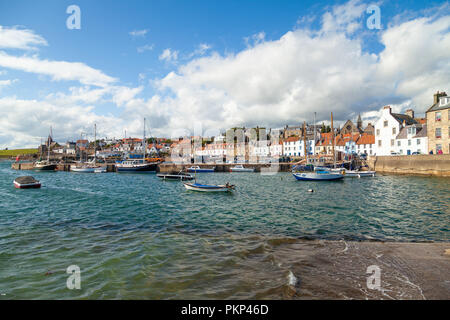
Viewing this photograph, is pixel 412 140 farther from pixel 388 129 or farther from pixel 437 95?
pixel 437 95

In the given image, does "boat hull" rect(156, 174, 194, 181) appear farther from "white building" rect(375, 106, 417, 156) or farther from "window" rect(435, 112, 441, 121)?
"white building" rect(375, 106, 417, 156)

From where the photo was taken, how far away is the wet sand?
21.2ft

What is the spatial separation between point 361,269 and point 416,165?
4987 cm

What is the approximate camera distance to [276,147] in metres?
112

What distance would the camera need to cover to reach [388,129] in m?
61.2

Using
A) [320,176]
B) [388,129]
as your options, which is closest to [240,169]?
[320,176]

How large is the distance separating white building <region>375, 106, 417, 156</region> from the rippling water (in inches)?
1762

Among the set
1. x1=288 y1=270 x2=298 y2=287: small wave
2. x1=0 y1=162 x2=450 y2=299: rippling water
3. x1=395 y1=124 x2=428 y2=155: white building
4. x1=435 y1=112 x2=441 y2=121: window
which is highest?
x1=435 y1=112 x2=441 y2=121: window

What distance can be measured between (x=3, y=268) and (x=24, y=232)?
528 centimetres

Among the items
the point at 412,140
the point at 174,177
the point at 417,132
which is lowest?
the point at 174,177

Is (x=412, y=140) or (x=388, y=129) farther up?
(x=388, y=129)

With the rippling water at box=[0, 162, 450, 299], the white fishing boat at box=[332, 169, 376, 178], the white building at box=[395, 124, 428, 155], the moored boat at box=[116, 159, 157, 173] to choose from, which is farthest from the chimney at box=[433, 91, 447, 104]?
the moored boat at box=[116, 159, 157, 173]
